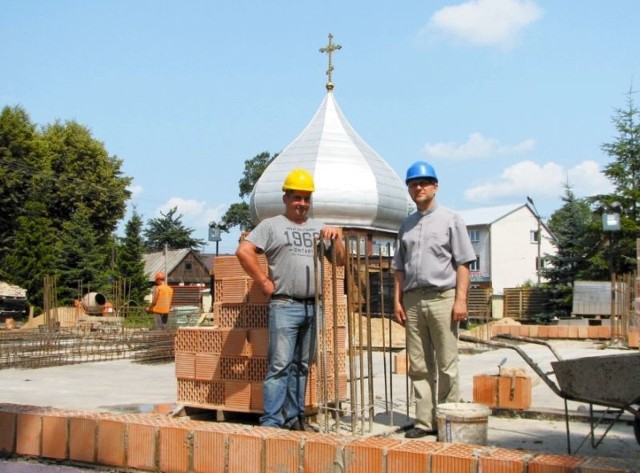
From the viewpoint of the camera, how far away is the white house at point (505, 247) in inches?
2189

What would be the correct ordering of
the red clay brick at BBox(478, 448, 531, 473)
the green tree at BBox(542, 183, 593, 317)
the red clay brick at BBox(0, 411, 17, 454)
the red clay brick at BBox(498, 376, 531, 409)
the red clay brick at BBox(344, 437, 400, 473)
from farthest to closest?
the green tree at BBox(542, 183, 593, 317) → the red clay brick at BBox(498, 376, 531, 409) → the red clay brick at BBox(0, 411, 17, 454) → the red clay brick at BBox(344, 437, 400, 473) → the red clay brick at BBox(478, 448, 531, 473)

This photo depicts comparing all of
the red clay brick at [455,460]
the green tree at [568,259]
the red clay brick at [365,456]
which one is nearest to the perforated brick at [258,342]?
the red clay brick at [365,456]

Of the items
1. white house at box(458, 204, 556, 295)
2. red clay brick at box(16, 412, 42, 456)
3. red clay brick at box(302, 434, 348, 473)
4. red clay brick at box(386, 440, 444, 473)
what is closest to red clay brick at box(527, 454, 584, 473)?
red clay brick at box(386, 440, 444, 473)

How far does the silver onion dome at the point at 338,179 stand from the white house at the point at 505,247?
28247 millimetres

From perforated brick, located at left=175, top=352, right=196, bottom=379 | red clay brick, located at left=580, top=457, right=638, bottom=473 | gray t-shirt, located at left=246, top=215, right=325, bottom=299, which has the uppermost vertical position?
gray t-shirt, located at left=246, top=215, right=325, bottom=299

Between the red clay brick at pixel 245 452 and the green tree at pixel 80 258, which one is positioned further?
the green tree at pixel 80 258

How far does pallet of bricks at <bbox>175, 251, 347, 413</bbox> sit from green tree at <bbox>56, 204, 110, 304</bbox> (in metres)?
31.7

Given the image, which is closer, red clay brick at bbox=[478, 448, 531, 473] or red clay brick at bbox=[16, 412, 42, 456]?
red clay brick at bbox=[478, 448, 531, 473]

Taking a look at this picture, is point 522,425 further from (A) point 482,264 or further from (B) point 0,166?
(A) point 482,264

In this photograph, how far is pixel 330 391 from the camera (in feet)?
18.1

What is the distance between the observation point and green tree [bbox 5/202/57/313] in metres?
33.4

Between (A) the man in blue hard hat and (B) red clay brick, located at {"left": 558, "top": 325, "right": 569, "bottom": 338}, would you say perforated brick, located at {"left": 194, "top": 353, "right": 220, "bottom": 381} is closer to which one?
(A) the man in blue hard hat

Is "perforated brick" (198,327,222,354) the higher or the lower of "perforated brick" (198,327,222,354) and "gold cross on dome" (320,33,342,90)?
the lower

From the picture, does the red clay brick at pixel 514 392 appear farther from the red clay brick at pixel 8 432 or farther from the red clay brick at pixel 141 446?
the red clay brick at pixel 8 432
